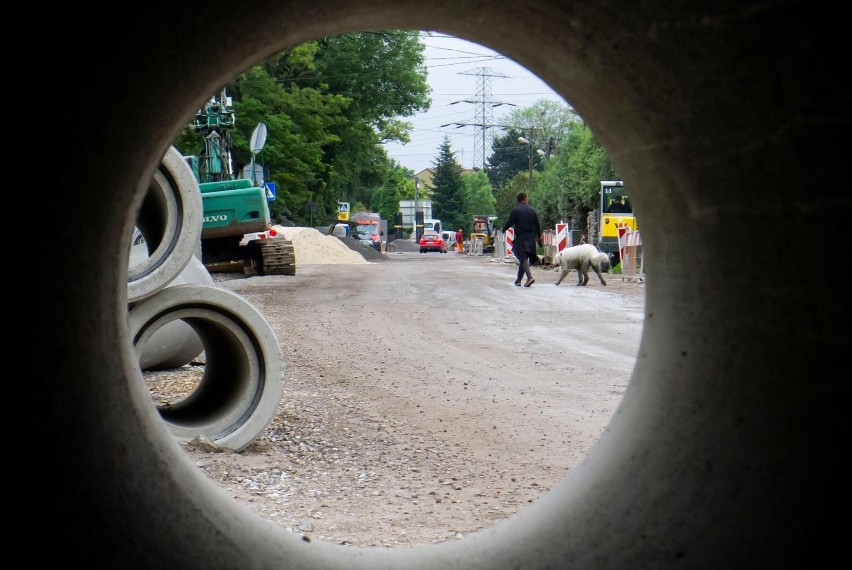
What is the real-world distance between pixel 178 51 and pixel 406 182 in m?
121

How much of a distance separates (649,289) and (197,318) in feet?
12.3

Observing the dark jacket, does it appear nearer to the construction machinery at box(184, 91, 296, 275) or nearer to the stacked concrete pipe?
the construction machinery at box(184, 91, 296, 275)

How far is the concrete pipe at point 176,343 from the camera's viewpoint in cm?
757

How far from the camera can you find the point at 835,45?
1.69 m

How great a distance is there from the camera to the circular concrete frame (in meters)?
1.80

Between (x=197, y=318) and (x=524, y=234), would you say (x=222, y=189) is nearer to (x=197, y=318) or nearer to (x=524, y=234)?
(x=524, y=234)

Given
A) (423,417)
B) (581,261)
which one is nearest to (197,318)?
(423,417)

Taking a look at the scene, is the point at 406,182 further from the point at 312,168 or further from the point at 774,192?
the point at 774,192

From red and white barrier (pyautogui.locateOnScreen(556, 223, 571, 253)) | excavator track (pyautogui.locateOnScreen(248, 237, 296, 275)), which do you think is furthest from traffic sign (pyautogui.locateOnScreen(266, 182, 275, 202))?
red and white barrier (pyautogui.locateOnScreen(556, 223, 571, 253))

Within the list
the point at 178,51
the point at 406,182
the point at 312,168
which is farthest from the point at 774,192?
the point at 406,182

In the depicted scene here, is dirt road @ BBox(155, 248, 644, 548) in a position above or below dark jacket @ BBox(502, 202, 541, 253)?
below

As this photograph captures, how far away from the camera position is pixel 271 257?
23.7m

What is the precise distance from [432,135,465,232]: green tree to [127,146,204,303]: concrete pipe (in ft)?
306

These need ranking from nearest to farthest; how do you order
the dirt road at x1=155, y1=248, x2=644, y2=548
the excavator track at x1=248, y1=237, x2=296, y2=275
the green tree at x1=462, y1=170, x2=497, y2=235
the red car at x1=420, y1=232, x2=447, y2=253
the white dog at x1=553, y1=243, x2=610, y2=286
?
the dirt road at x1=155, y1=248, x2=644, y2=548
the white dog at x1=553, y1=243, x2=610, y2=286
the excavator track at x1=248, y1=237, x2=296, y2=275
the red car at x1=420, y1=232, x2=447, y2=253
the green tree at x1=462, y1=170, x2=497, y2=235
